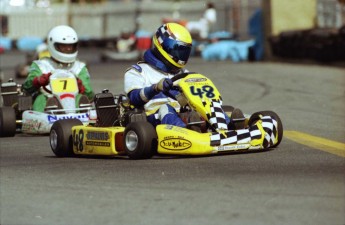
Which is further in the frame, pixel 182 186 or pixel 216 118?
pixel 216 118

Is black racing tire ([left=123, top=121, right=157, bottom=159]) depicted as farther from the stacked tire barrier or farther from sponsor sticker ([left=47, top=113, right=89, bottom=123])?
the stacked tire barrier

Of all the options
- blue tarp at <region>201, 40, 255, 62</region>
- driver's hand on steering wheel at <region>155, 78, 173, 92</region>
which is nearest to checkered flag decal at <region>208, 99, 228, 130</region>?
driver's hand on steering wheel at <region>155, 78, 173, 92</region>

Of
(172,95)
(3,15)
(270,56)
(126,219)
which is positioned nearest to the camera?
(126,219)

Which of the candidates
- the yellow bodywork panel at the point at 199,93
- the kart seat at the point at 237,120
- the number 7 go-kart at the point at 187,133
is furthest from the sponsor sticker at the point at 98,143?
the kart seat at the point at 237,120

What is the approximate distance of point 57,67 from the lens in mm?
12312

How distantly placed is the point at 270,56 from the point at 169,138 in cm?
1749

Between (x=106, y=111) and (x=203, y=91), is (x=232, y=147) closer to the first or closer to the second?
(x=203, y=91)

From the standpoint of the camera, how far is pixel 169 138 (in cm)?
800

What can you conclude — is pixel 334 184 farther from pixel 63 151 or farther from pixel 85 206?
pixel 63 151

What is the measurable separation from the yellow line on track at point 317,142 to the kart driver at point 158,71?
2.73ft

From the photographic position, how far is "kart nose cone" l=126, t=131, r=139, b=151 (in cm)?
805

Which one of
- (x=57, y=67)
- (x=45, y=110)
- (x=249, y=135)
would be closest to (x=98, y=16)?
(x=57, y=67)

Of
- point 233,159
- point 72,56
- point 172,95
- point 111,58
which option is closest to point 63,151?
point 172,95

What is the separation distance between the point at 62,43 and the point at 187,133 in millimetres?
4716
